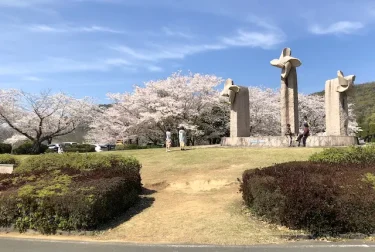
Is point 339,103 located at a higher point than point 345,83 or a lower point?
lower

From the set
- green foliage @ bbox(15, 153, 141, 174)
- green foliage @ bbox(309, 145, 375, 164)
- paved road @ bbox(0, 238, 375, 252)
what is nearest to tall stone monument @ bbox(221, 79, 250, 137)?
green foliage @ bbox(309, 145, 375, 164)

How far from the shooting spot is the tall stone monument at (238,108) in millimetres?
19980

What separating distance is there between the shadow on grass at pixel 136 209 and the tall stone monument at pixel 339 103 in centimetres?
1136

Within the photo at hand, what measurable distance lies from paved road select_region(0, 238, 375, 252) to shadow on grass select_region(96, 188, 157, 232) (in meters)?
1.01

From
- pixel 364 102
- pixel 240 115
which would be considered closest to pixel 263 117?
pixel 240 115

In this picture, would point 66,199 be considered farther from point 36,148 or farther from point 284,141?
point 36,148

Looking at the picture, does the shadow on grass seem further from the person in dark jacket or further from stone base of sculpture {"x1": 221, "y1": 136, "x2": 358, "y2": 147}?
stone base of sculpture {"x1": 221, "y1": 136, "x2": 358, "y2": 147}

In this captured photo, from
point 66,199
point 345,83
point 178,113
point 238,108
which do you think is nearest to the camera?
point 66,199

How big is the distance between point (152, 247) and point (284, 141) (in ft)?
41.4

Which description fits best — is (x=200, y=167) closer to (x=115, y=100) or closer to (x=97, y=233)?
(x=97, y=233)

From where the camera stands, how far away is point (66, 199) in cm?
687

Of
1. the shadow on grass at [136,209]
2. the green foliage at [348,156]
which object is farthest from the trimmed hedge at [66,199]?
the green foliage at [348,156]

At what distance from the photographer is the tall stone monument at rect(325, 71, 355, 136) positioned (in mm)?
17703

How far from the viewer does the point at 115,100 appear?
36.7 metres
